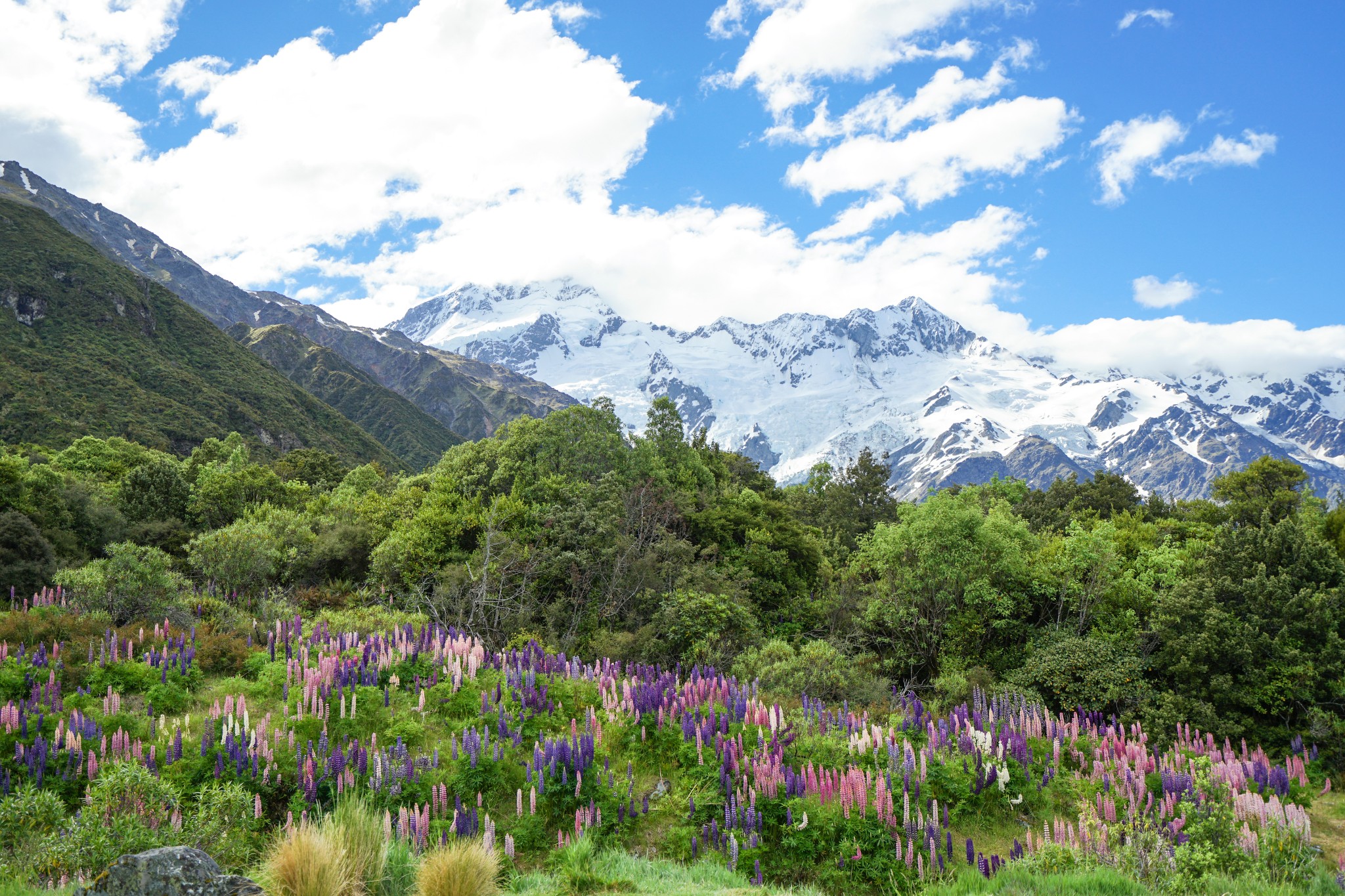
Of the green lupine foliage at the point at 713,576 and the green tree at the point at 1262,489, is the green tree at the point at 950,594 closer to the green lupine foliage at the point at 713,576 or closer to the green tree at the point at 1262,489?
the green lupine foliage at the point at 713,576

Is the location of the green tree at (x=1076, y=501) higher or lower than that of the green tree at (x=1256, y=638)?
higher

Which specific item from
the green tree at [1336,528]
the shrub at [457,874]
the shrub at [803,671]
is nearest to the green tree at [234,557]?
the shrub at [803,671]

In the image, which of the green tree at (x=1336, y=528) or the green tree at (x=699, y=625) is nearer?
the green tree at (x=699, y=625)

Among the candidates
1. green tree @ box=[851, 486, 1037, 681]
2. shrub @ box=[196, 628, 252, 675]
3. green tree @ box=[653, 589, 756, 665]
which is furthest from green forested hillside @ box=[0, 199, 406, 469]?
green tree @ box=[851, 486, 1037, 681]

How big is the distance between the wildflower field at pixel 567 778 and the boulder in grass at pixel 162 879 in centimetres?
49

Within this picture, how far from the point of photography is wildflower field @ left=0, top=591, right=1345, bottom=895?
7.87 m

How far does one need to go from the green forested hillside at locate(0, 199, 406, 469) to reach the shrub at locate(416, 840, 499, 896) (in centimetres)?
7782

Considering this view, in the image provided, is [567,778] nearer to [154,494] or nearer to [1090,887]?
[1090,887]

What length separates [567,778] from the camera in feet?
33.1

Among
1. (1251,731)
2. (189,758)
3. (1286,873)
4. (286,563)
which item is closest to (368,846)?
(189,758)

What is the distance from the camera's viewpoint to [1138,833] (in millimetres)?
9062

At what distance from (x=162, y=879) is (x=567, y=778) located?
5561 mm

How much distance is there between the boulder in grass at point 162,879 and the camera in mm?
5168

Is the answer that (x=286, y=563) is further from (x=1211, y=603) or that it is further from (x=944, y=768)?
(x=1211, y=603)
